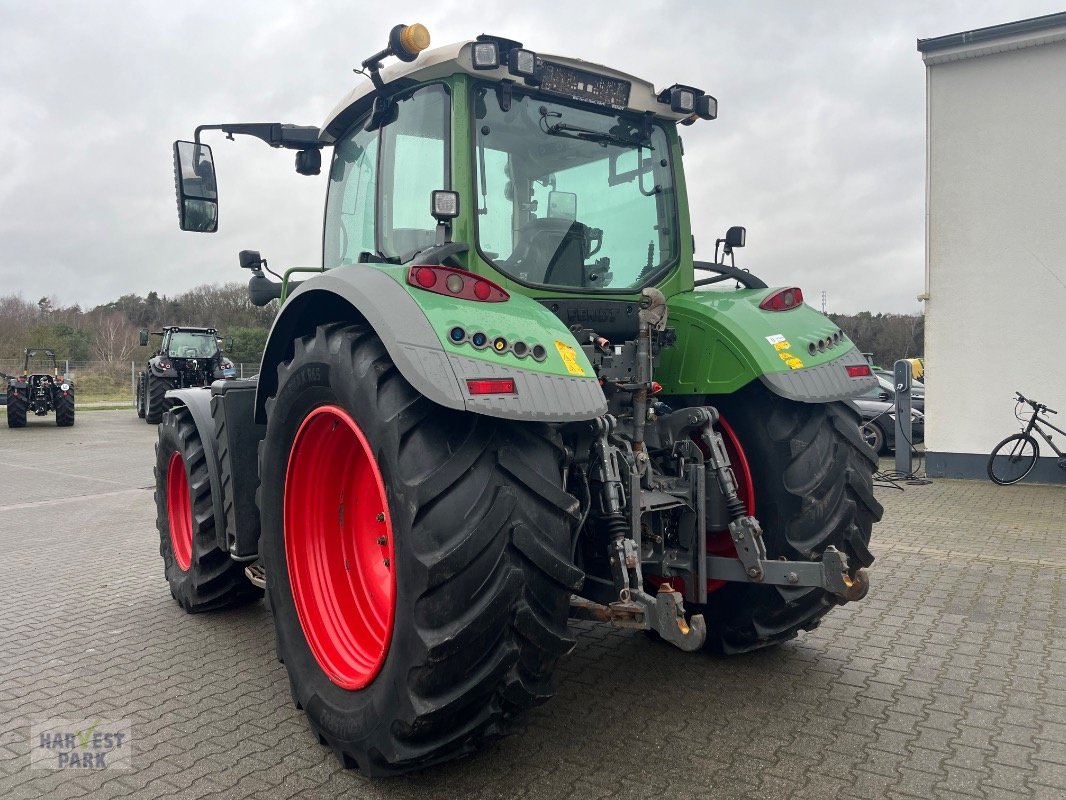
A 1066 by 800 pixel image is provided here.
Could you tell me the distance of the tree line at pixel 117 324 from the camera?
37.5 metres

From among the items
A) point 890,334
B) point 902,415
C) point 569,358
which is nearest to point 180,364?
point 902,415

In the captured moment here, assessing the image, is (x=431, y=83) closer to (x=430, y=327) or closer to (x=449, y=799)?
(x=430, y=327)

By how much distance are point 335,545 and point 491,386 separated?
51.2 inches

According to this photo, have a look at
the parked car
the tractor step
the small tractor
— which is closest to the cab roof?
the tractor step

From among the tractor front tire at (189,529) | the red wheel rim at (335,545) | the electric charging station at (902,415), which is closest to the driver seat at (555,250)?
the red wheel rim at (335,545)

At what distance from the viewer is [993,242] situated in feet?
33.7

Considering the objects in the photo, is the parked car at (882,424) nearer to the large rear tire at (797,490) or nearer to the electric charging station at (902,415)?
the electric charging station at (902,415)

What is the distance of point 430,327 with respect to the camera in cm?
256

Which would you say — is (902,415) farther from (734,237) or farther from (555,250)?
(555,250)

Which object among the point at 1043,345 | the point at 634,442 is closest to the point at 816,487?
the point at 634,442

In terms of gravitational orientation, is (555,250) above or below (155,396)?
above

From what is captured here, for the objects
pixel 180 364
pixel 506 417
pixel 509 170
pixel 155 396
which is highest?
pixel 509 170

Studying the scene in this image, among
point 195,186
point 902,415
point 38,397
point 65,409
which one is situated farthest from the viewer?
point 65,409

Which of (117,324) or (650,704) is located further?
(117,324)
